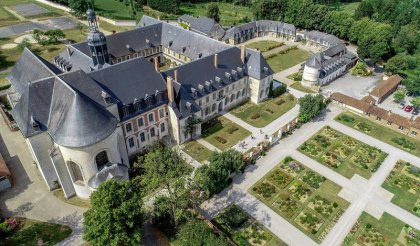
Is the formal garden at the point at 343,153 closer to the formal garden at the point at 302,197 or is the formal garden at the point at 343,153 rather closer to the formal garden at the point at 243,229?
the formal garden at the point at 302,197

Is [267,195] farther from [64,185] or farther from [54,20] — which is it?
[54,20]

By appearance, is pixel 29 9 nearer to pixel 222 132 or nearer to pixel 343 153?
pixel 222 132

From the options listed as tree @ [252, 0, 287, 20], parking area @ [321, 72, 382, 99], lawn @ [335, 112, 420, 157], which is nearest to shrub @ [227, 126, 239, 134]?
lawn @ [335, 112, 420, 157]

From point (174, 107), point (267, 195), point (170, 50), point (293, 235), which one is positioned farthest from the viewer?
point (170, 50)

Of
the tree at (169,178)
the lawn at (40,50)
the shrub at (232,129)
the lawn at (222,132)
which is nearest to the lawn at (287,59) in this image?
the lawn at (222,132)

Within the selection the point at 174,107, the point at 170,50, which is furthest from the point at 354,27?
the point at 174,107
